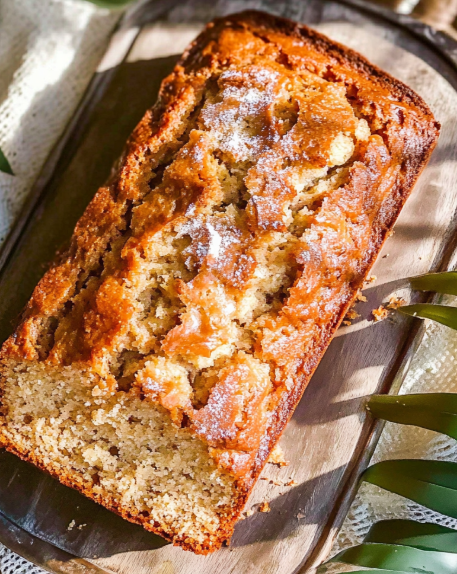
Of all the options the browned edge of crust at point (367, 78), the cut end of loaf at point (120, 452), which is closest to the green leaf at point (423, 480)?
the browned edge of crust at point (367, 78)

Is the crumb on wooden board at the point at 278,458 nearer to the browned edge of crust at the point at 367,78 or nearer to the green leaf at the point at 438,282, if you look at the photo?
the browned edge of crust at the point at 367,78

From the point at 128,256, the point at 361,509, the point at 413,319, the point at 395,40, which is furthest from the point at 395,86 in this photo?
the point at 361,509

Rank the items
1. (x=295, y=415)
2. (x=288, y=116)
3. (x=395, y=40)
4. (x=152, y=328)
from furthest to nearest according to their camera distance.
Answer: (x=395, y=40), (x=295, y=415), (x=288, y=116), (x=152, y=328)

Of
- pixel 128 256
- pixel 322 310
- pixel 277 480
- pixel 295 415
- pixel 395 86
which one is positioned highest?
pixel 395 86

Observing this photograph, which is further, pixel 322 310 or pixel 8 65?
pixel 8 65

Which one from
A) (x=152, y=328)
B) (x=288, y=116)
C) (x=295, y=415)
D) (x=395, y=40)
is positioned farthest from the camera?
(x=395, y=40)

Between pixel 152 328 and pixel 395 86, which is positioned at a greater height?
pixel 395 86

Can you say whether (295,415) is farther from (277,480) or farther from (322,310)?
(322,310)
